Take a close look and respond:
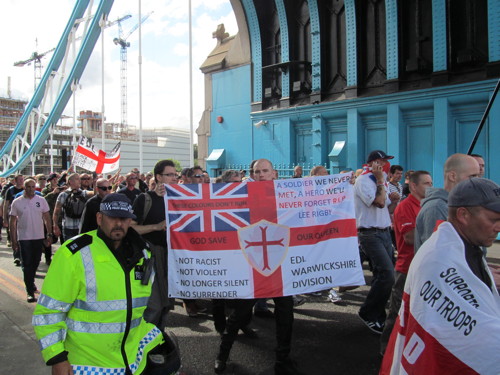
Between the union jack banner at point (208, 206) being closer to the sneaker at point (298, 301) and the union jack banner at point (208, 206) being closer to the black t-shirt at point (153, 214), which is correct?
the black t-shirt at point (153, 214)

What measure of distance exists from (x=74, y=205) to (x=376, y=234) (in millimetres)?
5577

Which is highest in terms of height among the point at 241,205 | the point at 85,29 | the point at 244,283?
the point at 85,29

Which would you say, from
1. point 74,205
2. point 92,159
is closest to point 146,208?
point 74,205

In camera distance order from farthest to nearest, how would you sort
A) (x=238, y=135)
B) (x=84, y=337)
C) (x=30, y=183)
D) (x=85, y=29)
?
1. (x=85, y=29)
2. (x=238, y=135)
3. (x=30, y=183)
4. (x=84, y=337)

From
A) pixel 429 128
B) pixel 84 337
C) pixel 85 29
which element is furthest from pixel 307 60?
pixel 85 29

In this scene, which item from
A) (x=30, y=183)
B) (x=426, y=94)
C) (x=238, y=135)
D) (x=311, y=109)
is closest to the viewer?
(x=30, y=183)

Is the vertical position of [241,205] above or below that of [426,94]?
below

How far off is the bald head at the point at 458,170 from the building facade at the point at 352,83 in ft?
27.2

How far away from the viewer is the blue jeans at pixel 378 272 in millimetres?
4938

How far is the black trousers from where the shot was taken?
3.99 metres

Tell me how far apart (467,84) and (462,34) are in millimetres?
1662

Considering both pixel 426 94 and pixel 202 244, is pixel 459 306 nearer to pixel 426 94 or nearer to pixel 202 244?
pixel 202 244

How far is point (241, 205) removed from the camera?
15.3 feet

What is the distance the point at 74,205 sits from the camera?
7.91m
